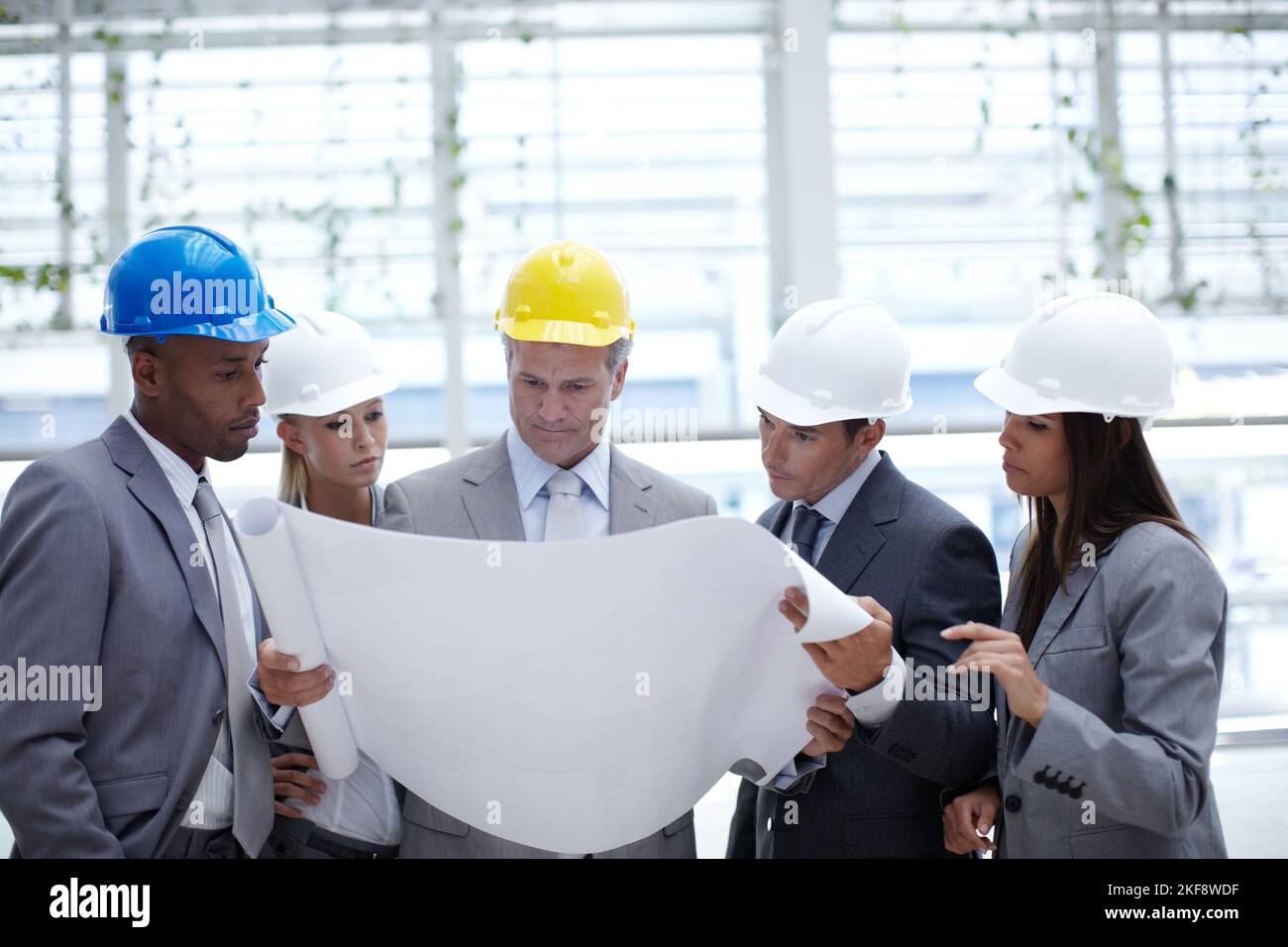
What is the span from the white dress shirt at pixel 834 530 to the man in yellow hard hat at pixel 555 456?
26 centimetres

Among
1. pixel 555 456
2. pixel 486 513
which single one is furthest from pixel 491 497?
pixel 555 456

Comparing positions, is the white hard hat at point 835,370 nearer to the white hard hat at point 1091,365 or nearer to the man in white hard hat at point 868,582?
the man in white hard hat at point 868,582

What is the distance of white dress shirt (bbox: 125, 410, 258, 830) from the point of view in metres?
1.72

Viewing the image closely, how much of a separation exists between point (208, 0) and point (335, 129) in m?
0.89

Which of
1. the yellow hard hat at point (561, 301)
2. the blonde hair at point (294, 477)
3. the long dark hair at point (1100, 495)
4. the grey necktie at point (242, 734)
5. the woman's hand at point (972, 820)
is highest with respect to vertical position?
the yellow hard hat at point (561, 301)

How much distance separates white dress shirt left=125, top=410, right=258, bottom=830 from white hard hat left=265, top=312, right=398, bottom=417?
603 millimetres

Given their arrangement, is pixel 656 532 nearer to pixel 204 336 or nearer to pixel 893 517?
pixel 893 517

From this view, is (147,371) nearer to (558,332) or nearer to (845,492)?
(558,332)

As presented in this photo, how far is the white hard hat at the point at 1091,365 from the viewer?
5.99 ft

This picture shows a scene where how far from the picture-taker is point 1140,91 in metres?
5.14

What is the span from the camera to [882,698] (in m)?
1.66

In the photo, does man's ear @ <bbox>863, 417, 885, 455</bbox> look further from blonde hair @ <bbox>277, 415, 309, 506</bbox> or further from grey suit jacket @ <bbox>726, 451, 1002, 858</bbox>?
blonde hair @ <bbox>277, 415, 309, 506</bbox>

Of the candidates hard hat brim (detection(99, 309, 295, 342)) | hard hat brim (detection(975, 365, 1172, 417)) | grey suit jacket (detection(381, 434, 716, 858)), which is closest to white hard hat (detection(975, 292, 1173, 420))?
hard hat brim (detection(975, 365, 1172, 417))

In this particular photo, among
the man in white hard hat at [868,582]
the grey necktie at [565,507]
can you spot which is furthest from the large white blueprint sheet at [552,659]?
the grey necktie at [565,507]
